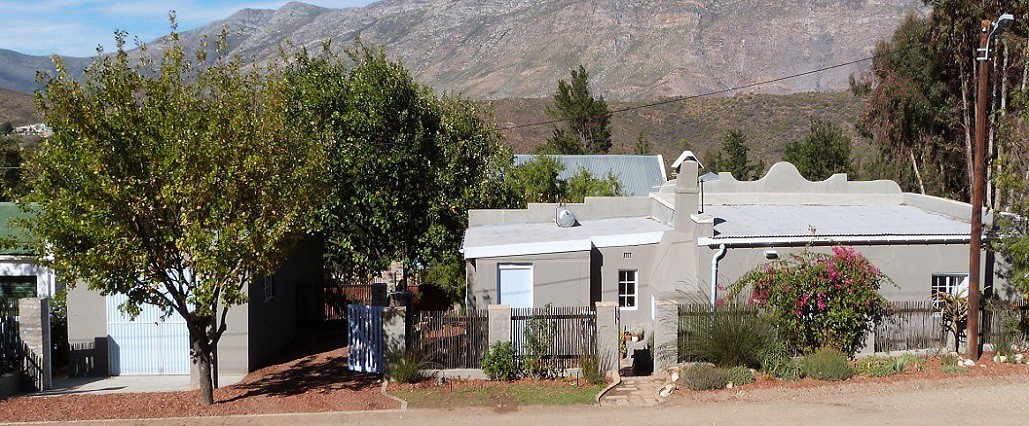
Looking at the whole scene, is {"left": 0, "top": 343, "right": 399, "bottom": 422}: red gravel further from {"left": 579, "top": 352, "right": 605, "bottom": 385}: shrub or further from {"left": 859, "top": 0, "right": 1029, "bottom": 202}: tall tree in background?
{"left": 859, "top": 0, "right": 1029, "bottom": 202}: tall tree in background

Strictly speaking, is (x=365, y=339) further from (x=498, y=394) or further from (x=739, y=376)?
(x=739, y=376)

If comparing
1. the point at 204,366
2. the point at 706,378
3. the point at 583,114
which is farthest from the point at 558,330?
the point at 583,114

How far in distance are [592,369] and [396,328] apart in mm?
3491

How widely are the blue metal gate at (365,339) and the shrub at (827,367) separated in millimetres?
7472

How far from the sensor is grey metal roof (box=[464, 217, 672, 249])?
17.4 m

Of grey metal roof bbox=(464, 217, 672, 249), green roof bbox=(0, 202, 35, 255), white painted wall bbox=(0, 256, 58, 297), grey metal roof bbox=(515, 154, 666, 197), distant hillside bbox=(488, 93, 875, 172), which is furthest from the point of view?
distant hillside bbox=(488, 93, 875, 172)

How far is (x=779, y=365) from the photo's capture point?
1417cm

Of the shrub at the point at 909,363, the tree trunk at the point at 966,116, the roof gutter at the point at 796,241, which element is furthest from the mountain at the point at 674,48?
the shrub at the point at 909,363

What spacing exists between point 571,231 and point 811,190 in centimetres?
687

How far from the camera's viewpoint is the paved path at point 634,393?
1323 centimetres

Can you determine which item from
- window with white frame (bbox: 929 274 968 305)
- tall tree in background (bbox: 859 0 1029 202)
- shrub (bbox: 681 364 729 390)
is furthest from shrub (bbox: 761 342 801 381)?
tall tree in background (bbox: 859 0 1029 202)

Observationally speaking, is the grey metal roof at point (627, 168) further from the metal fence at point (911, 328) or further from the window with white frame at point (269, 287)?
the metal fence at point (911, 328)

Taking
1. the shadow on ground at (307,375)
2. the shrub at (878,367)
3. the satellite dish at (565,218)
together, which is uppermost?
the satellite dish at (565,218)

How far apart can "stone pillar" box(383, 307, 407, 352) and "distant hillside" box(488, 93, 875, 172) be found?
179 feet
